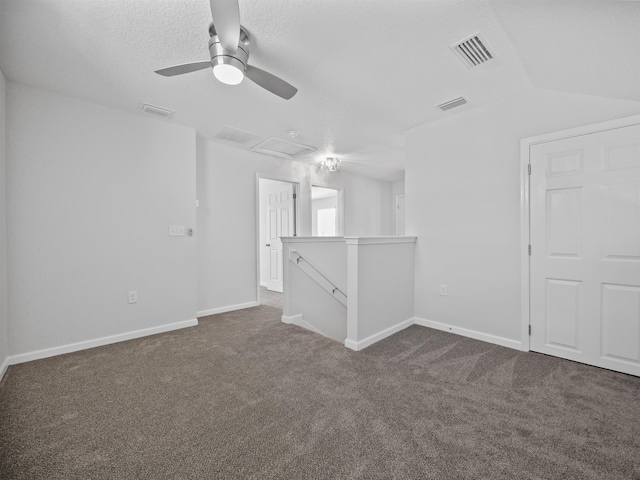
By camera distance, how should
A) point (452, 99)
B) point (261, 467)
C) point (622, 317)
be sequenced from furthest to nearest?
point (452, 99), point (622, 317), point (261, 467)

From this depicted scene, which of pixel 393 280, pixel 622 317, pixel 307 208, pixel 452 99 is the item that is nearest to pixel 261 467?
pixel 393 280

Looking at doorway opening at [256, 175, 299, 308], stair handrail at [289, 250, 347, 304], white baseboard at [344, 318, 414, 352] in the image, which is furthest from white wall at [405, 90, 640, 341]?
doorway opening at [256, 175, 299, 308]

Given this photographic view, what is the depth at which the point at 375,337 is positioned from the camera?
110 inches

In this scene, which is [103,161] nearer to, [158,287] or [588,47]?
[158,287]

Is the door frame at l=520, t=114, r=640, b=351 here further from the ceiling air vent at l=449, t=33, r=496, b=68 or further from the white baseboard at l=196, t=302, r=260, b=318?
the white baseboard at l=196, t=302, r=260, b=318

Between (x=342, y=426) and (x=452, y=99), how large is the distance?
299cm

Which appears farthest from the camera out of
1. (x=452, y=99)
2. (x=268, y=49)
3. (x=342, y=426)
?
(x=452, y=99)

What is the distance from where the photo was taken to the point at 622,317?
2141 mm

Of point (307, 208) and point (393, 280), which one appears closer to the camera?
point (393, 280)

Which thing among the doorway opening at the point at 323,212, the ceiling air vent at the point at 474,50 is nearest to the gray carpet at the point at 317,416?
the ceiling air vent at the point at 474,50

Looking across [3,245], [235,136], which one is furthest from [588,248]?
[3,245]

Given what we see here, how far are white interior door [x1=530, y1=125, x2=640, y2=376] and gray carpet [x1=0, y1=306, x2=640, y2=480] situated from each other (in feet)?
0.79

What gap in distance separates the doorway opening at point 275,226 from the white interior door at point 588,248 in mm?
3597

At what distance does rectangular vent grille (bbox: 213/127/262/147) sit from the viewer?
3.52m
